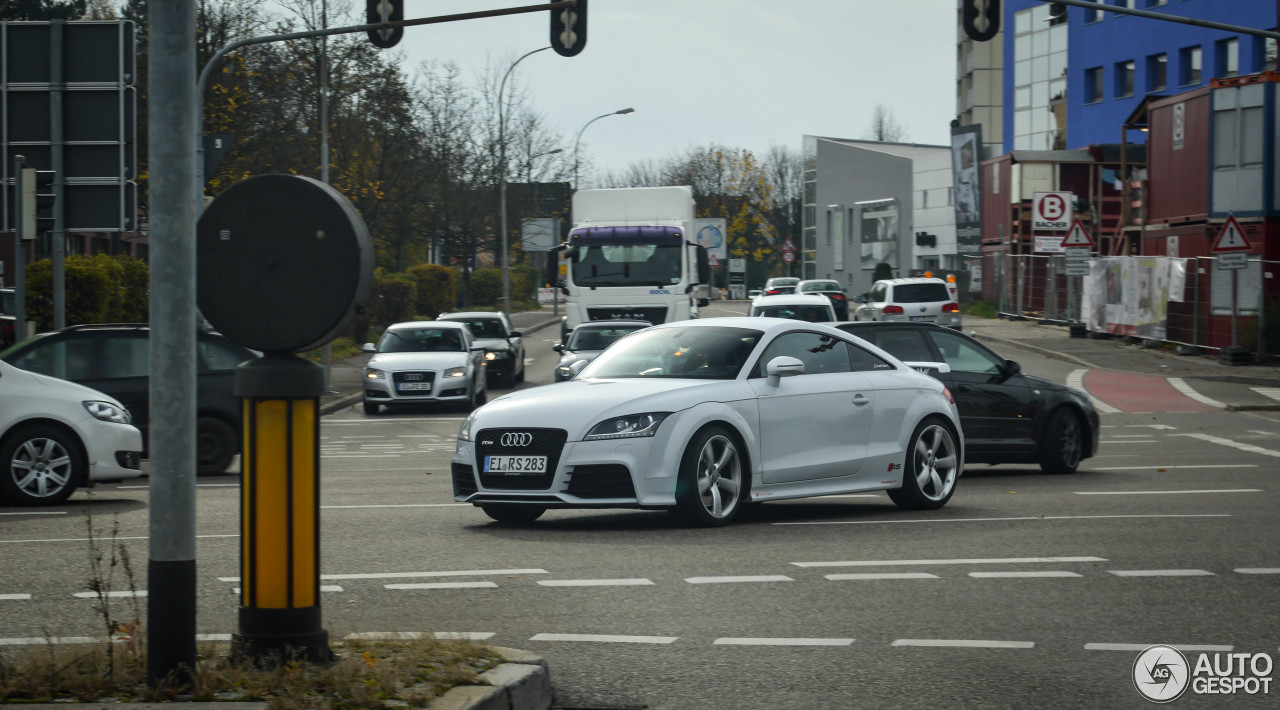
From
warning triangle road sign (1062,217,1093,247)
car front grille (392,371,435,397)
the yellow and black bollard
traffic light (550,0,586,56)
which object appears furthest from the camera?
warning triangle road sign (1062,217,1093,247)

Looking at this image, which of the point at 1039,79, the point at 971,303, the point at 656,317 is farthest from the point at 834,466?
the point at 1039,79

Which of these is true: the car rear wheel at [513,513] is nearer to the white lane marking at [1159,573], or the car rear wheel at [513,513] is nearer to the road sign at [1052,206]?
the white lane marking at [1159,573]

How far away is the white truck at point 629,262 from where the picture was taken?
30.7 meters

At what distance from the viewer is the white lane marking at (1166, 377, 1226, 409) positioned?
2569 centimetres

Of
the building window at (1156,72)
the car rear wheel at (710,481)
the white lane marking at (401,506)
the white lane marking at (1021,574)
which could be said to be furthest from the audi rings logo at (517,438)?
the building window at (1156,72)

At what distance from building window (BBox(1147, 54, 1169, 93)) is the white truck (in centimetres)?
3505

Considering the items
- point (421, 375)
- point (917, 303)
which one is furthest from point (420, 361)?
point (917, 303)

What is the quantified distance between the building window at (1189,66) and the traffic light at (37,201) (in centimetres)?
4917

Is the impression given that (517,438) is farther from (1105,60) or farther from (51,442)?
(1105,60)

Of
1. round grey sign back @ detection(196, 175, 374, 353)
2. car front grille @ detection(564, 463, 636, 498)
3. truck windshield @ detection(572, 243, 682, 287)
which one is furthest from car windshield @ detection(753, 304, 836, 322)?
round grey sign back @ detection(196, 175, 374, 353)

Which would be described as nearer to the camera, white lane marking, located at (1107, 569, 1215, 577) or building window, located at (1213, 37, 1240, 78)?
white lane marking, located at (1107, 569, 1215, 577)

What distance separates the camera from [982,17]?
23016mm

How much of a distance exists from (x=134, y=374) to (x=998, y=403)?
8.78 m

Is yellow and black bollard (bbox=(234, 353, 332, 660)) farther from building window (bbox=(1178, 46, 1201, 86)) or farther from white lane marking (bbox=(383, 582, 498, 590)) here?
building window (bbox=(1178, 46, 1201, 86))
